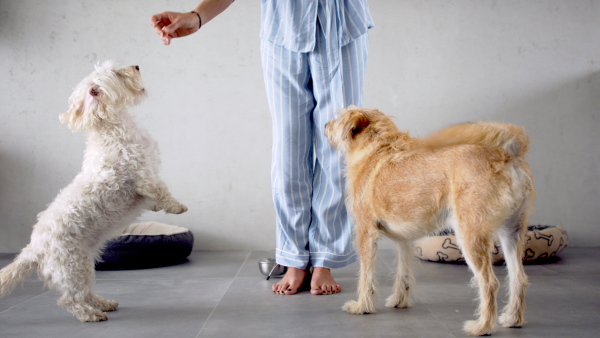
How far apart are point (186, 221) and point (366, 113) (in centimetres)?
251

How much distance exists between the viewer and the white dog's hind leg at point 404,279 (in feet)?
7.26

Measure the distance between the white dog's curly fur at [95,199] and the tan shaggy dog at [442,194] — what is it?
2.65ft

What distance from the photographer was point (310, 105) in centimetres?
264

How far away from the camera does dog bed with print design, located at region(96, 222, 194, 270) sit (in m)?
3.39

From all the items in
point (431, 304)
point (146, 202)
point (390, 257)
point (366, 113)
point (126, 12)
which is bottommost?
point (390, 257)

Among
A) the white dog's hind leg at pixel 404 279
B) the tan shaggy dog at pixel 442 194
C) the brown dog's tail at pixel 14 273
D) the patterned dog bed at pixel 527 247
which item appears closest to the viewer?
the tan shaggy dog at pixel 442 194

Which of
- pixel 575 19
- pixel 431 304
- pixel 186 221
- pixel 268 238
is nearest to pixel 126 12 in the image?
pixel 186 221

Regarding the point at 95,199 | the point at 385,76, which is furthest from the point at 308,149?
the point at 385,76

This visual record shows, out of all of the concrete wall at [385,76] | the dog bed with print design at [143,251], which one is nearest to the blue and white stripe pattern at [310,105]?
the dog bed with print design at [143,251]

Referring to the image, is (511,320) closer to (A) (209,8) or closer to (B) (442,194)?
(B) (442,194)

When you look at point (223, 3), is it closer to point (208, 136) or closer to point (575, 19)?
point (208, 136)

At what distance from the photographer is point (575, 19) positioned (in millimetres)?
4168

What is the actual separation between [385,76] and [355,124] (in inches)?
86.2

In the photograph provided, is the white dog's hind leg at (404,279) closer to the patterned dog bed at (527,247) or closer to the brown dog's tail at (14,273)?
the patterned dog bed at (527,247)
